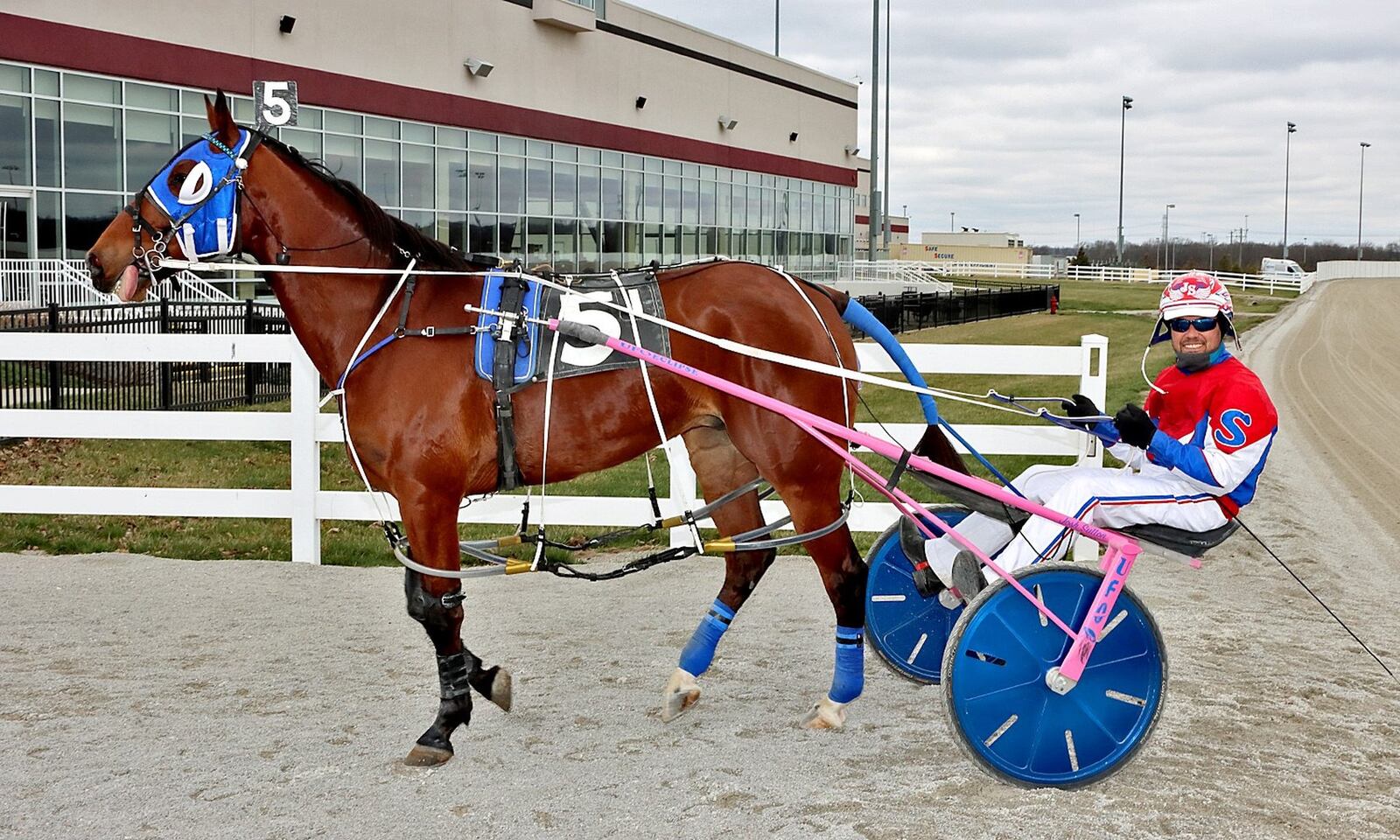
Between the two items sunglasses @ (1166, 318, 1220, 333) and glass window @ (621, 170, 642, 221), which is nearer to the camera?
sunglasses @ (1166, 318, 1220, 333)

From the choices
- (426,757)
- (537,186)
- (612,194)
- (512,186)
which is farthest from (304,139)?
(426,757)

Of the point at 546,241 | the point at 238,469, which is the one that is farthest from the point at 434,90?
the point at 238,469

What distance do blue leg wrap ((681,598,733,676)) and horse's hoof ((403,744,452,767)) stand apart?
3.69 feet

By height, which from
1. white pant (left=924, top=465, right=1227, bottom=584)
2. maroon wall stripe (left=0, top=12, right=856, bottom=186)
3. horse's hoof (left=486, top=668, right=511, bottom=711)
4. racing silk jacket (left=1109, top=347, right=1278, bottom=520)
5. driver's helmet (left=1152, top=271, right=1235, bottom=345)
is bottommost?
horse's hoof (left=486, top=668, right=511, bottom=711)

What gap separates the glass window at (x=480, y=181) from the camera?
33.2 metres

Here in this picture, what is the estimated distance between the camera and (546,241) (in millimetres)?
36750

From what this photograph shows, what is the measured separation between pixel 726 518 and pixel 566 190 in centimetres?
3241

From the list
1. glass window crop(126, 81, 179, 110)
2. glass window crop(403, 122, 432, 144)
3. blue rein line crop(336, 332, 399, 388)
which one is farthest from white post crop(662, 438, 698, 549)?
glass window crop(403, 122, 432, 144)

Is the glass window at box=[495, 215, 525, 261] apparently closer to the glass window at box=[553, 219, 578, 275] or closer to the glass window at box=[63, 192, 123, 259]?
the glass window at box=[553, 219, 578, 275]

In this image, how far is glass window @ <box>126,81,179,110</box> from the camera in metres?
24.5

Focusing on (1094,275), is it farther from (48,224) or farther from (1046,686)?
(1046,686)

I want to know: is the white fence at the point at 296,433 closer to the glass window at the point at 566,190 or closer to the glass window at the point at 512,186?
the glass window at the point at 512,186

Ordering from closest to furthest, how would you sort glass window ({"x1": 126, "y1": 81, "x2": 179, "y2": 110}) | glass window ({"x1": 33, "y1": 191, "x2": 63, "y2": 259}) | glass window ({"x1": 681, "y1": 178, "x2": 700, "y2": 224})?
glass window ({"x1": 33, "y1": 191, "x2": 63, "y2": 259}) → glass window ({"x1": 126, "y1": 81, "x2": 179, "y2": 110}) → glass window ({"x1": 681, "y1": 178, "x2": 700, "y2": 224})

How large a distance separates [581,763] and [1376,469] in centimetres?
1029
